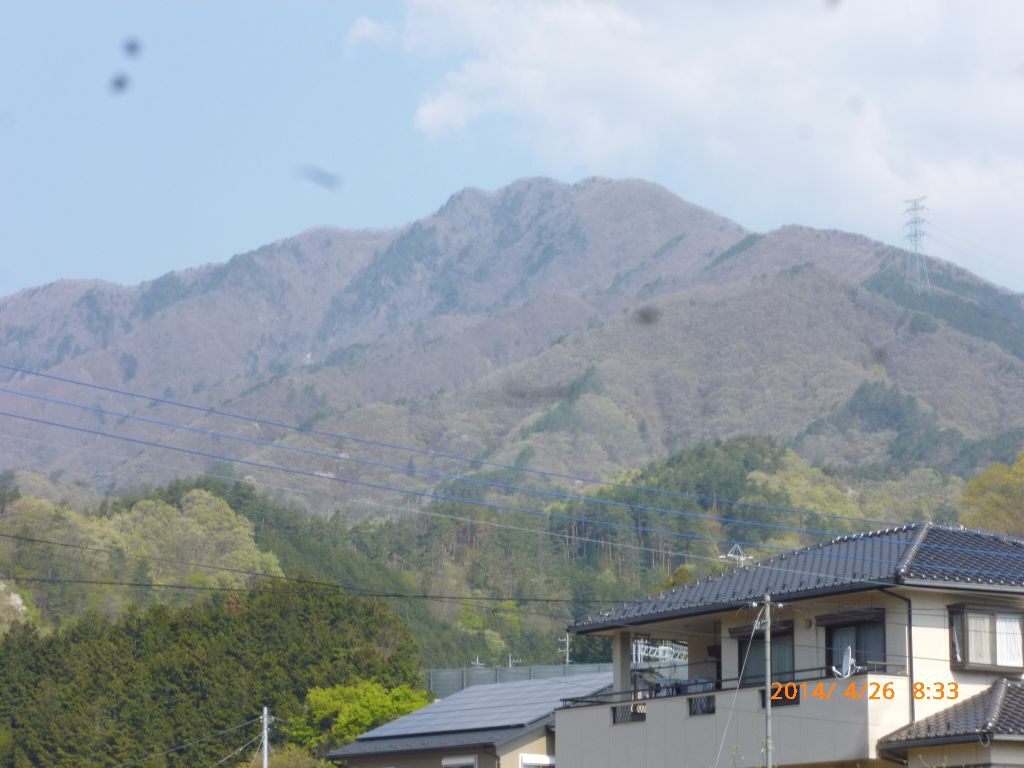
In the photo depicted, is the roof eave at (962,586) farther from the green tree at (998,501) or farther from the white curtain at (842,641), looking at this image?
the green tree at (998,501)

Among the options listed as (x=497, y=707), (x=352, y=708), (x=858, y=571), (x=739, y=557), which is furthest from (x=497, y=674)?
(x=858, y=571)

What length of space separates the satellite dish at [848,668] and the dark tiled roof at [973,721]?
1.08 metres

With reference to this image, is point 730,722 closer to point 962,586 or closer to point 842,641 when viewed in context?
point 842,641

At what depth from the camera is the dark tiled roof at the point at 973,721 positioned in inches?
853

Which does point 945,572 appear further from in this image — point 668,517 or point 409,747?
point 668,517

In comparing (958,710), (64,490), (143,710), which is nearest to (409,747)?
(958,710)

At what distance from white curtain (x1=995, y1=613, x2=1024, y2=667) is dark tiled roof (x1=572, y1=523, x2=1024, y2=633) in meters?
0.69

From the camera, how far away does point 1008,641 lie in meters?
24.5

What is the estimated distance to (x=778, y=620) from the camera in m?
26.0

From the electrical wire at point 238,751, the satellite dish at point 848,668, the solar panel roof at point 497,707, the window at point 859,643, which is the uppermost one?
the window at point 859,643

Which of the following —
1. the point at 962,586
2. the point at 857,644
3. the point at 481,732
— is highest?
the point at 962,586
